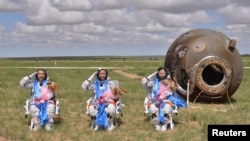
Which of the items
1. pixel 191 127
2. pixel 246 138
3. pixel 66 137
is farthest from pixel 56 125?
pixel 246 138

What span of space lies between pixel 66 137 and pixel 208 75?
21.8 feet

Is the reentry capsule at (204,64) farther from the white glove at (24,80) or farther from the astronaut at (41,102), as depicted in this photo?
the white glove at (24,80)

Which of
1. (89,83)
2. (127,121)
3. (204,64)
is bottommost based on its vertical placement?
(127,121)

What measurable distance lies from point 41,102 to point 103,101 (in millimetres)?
1499

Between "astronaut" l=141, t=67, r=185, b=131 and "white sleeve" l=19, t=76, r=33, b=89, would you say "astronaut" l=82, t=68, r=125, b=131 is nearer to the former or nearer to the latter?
"astronaut" l=141, t=67, r=185, b=131

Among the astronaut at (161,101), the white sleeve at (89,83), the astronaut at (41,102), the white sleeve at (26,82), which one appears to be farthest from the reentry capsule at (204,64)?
the white sleeve at (26,82)

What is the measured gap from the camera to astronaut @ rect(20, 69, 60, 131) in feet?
30.7

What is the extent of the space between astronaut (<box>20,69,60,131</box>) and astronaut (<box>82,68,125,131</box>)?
2.77 ft

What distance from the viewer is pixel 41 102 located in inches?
368

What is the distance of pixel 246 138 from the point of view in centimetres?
686

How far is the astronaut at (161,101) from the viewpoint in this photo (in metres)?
9.30

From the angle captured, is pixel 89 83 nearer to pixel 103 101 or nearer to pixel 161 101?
pixel 103 101

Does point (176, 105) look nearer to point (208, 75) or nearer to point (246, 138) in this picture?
point (246, 138)

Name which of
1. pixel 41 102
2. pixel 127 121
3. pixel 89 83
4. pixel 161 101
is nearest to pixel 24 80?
pixel 41 102
